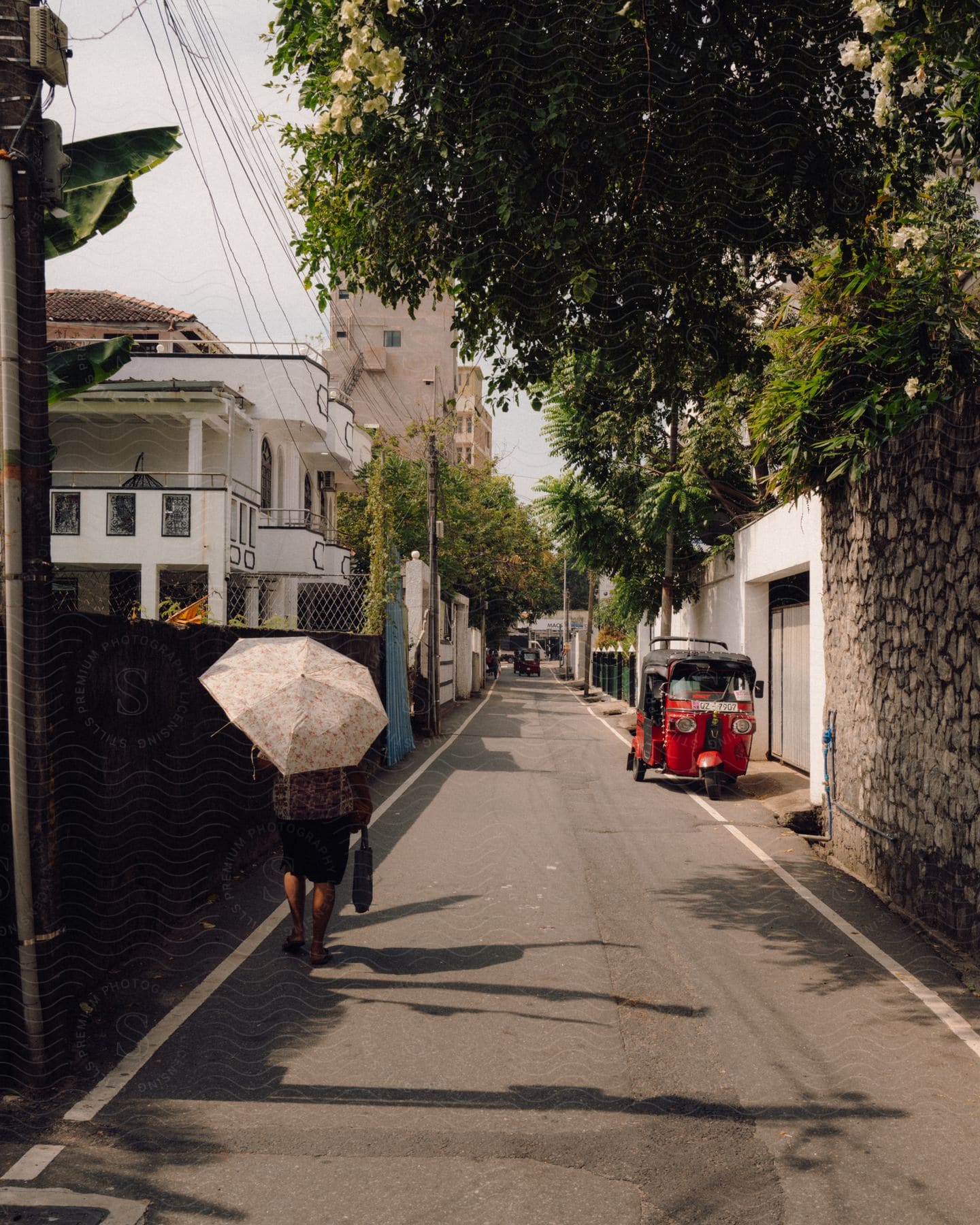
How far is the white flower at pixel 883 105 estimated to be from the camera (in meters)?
7.38

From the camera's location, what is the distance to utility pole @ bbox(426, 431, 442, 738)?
24.5 m

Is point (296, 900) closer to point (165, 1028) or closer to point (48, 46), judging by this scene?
point (165, 1028)

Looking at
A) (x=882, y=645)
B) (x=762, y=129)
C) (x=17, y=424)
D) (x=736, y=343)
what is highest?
(x=762, y=129)

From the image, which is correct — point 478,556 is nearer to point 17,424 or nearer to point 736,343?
point 736,343

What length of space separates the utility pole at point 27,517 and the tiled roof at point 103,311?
24.7 meters

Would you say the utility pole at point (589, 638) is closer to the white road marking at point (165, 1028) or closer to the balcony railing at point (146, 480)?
the balcony railing at point (146, 480)

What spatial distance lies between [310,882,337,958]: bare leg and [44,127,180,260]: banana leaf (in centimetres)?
478

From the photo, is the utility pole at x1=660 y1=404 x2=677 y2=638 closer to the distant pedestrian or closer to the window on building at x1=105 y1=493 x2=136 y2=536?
the window on building at x1=105 y1=493 x2=136 y2=536

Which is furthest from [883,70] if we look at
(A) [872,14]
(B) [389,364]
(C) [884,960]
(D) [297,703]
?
(B) [389,364]

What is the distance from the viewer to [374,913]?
8.24 meters

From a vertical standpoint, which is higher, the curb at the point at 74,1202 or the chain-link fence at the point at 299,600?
the chain-link fence at the point at 299,600

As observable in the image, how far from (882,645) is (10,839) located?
291 inches

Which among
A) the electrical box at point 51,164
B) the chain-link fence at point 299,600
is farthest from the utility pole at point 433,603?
the electrical box at point 51,164

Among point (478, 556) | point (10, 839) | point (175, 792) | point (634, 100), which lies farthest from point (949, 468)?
point (478, 556)
